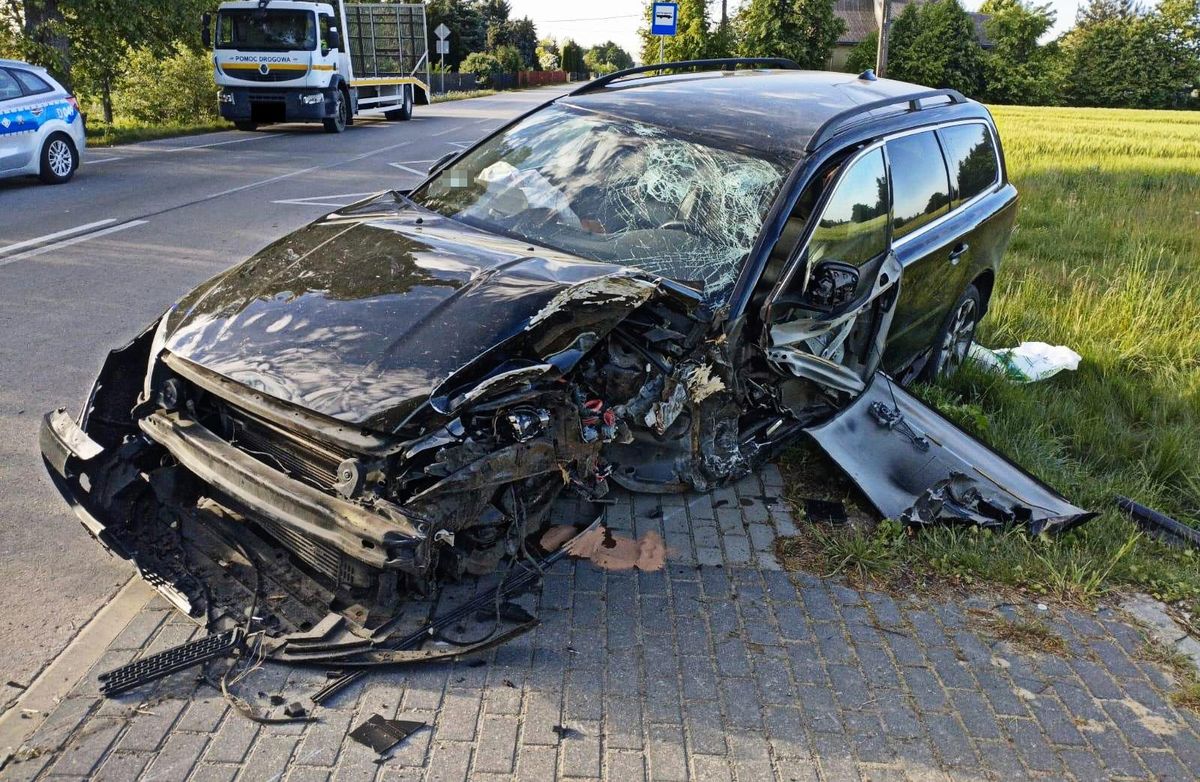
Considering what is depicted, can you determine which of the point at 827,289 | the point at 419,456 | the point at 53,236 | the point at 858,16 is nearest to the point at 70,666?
the point at 419,456

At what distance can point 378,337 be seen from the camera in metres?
3.05

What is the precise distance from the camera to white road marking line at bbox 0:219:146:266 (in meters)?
7.70

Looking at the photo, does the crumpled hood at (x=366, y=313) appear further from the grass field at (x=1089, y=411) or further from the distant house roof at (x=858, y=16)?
the distant house roof at (x=858, y=16)

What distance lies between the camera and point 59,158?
11.8 meters

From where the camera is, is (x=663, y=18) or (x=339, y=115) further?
(x=663, y=18)

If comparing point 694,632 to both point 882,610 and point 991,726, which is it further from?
point 991,726

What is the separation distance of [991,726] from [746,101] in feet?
10.1

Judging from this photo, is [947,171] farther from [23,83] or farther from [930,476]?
[23,83]

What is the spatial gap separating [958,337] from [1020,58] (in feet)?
217

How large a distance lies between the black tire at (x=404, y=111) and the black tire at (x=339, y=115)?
155 inches

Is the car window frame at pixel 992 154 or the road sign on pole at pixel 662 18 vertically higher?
the road sign on pole at pixel 662 18

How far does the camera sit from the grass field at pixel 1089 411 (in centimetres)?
391

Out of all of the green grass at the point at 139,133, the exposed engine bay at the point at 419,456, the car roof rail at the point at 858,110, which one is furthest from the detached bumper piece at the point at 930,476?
the green grass at the point at 139,133

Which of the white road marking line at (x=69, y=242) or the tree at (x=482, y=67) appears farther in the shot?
the tree at (x=482, y=67)
